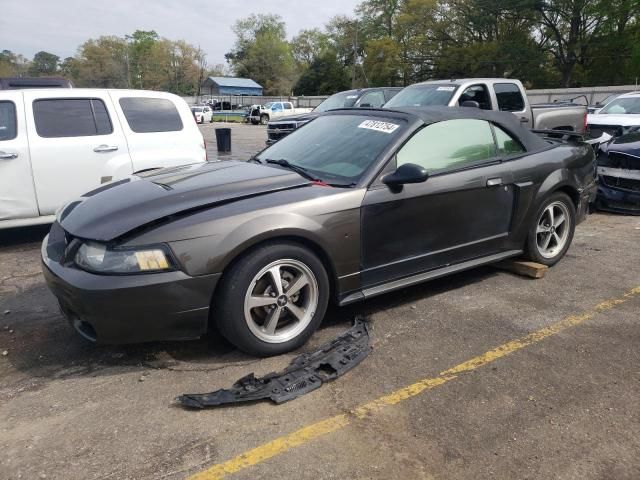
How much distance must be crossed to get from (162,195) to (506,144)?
113 inches

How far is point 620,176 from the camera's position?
7258 mm

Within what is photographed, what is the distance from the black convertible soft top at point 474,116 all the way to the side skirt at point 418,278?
1.00m

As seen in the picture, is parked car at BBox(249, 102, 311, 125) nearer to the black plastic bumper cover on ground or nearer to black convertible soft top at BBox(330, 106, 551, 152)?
black convertible soft top at BBox(330, 106, 551, 152)

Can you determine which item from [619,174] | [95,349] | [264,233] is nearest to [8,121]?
[95,349]

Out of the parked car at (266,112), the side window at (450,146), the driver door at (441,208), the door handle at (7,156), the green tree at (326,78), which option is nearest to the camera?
the driver door at (441,208)

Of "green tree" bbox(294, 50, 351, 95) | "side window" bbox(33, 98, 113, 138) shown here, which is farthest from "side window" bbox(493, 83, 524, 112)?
"green tree" bbox(294, 50, 351, 95)

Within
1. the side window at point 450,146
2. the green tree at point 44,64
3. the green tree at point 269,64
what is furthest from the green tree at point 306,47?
the side window at point 450,146

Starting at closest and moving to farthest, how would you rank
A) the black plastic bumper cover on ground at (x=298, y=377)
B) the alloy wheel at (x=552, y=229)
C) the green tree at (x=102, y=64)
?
the black plastic bumper cover on ground at (x=298, y=377)
the alloy wheel at (x=552, y=229)
the green tree at (x=102, y=64)

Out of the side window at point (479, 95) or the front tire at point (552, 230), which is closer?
the front tire at point (552, 230)

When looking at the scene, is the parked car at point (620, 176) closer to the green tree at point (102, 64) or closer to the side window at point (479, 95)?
the side window at point (479, 95)

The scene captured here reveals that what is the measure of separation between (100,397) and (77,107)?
417cm

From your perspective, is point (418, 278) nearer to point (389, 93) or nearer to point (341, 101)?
point (389, 93)

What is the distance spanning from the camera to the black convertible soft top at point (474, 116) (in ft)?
13.3

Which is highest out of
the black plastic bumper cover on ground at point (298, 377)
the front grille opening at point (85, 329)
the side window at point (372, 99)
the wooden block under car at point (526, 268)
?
the side window at point (372, 99)
